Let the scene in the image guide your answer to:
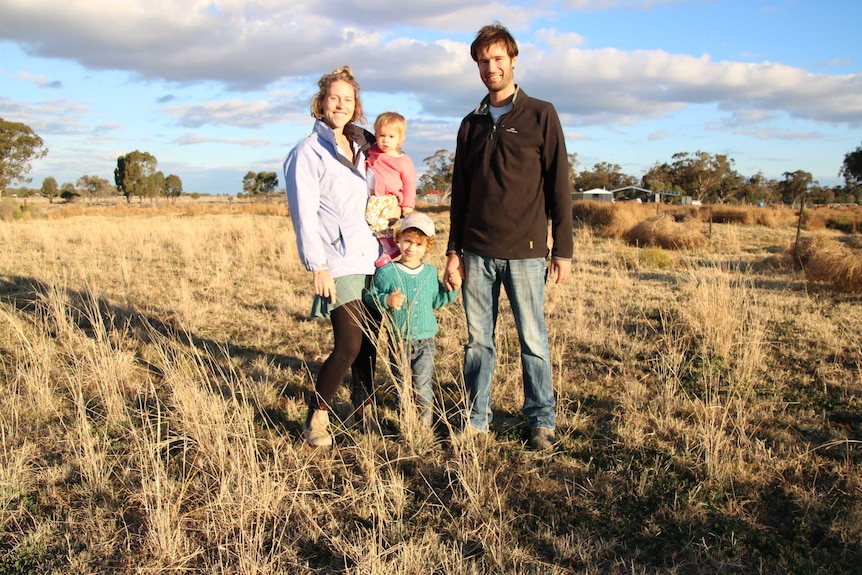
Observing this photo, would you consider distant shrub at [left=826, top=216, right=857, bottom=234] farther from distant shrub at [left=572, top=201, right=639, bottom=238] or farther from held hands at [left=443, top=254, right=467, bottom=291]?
held hands at [left=443, top=254, right=467, bottom=291]

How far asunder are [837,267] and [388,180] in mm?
6576

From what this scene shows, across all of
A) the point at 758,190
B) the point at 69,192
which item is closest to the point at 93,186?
the point at 69,192

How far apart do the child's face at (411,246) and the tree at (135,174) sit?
57.6 metres

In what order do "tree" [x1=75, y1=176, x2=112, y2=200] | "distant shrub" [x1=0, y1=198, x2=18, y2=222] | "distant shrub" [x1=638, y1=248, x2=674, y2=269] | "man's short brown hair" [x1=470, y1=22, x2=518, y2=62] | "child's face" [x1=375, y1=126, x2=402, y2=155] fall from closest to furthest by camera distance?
"man's short brown hair" [x1=470, y1=22, x2=518, y2=62]
"child's face" [x1=375, y1=126, x2=402, y2=155]
"distant shrub" [x1=638, y1=248, x2=674, y2=269]
"distant shrub" [x1=0, y1=198, x2=18, y2=222]
"tree" [x1=75, y1=176, x2=112, y2=200]

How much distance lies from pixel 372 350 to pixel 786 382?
2989 mm

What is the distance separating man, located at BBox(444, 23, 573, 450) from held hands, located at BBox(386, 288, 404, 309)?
12.2 inches

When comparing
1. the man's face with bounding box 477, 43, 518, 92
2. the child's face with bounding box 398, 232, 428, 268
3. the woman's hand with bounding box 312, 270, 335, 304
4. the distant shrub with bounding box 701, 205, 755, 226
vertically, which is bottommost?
the woman's hand with bounding box 312, 270, 335, 304

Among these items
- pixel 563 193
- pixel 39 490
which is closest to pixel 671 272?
pixel 563 193

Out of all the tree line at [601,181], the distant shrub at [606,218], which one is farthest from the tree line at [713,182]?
the distant shrub at [606,218]

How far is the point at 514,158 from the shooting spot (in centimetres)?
301

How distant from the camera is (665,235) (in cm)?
1345

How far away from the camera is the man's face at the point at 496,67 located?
2.90 m

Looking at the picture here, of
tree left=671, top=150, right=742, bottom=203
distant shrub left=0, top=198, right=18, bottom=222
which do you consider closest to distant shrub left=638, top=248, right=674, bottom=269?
distant shrub left=0, top=198, right=18, bottom=222

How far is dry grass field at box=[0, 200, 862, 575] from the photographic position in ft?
7.76
